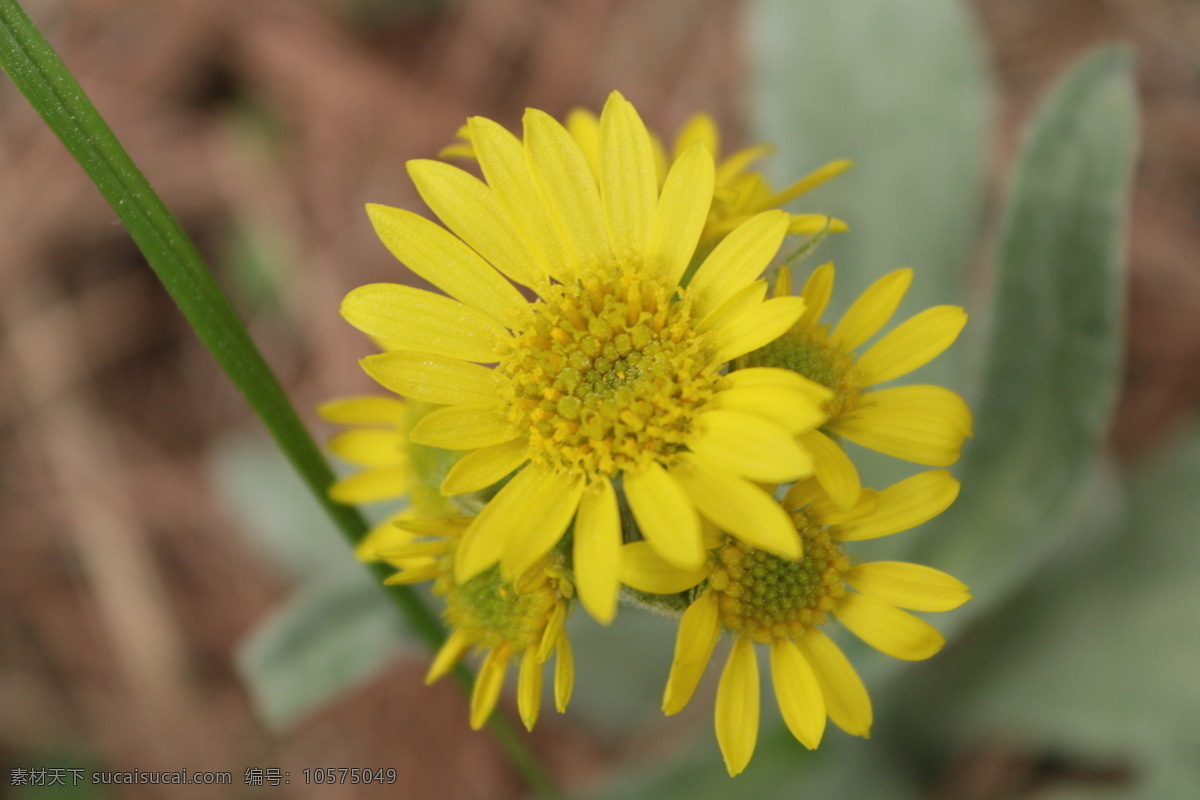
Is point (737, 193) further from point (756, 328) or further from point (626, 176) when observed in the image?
point (756, 328)

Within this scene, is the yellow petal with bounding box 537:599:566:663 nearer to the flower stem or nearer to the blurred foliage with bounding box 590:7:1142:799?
the flower stem

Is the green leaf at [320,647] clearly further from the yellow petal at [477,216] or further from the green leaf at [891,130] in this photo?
the green leaf at [891,130]

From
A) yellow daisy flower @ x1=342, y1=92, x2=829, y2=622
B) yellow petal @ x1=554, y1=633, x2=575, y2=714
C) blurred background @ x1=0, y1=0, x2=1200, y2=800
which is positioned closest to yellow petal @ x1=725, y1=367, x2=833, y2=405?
yellow daisy flower @ x1=342, y1=92, x2=829, y2=622

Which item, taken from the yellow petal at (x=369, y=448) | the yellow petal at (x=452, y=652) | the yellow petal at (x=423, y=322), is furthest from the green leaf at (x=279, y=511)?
the yellow petal at (x=423, y=322)

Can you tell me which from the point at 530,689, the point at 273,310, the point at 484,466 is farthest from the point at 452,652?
the point at 273,310

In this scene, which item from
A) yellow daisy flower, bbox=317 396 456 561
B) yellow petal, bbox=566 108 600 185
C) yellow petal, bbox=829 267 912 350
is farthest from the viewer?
yellow petal, bbox=566 108 600 185

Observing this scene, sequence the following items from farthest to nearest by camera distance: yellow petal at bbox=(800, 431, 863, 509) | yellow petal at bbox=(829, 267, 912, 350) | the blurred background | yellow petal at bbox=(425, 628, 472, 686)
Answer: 1. the blurred background
2. yellow petal at bbox=(425, 628, 472, 686)
3. yellow petal at bbox=(829, 267, 912, 350)
4. yellow petal at bbox=(800, 431, 863, 509)
